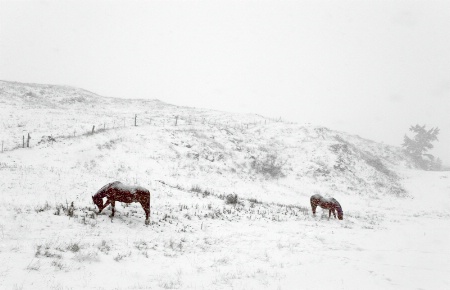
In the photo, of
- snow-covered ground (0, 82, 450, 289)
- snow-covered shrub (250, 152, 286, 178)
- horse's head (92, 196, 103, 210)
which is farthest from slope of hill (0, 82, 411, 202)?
horse's head (92, 196, 103, 210)

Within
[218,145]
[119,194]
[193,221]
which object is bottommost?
[193,221]

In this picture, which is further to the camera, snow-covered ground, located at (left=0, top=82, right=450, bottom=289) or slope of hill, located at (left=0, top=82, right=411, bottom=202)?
slope of hill, located at (left=0, top=82, right=411, bottom=202)

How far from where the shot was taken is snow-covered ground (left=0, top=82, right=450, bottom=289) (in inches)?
334

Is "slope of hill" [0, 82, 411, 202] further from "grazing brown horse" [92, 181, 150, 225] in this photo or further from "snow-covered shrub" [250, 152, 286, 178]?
"grazing brown horse" [92, 181, 150, 225]

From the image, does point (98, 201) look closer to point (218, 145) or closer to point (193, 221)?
point (193, 221)

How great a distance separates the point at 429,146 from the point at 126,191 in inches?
3062

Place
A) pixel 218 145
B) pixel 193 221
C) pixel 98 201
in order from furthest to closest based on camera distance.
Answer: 1. pixel 218 145
2. pixel 193 221
3. pixel 98 201

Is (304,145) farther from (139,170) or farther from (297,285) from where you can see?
(297,285)

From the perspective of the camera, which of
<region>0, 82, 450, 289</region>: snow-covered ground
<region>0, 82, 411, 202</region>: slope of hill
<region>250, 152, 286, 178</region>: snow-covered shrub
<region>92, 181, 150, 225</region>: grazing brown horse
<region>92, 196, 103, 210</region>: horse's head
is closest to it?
<region>0, 82, 450, 289</region>: snow-covered ground

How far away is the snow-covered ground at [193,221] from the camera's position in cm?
848

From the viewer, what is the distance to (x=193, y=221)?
48.3ft

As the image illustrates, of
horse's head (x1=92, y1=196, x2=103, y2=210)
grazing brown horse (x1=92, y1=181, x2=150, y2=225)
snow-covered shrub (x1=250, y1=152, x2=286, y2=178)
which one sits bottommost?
snow-covered shrub (x1=250, y1=152, x2=286, y2=178)

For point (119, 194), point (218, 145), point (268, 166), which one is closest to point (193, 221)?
point (119, 194)

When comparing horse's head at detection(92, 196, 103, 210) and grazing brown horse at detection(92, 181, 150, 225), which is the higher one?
grazing brown horse at detection(92, 181, 150, 225)
